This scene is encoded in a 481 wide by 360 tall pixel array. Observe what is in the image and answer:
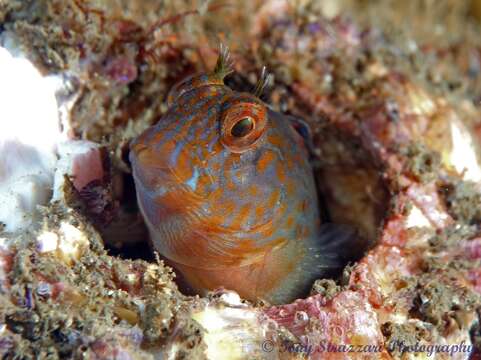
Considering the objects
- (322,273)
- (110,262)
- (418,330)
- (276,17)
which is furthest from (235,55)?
(418,330)

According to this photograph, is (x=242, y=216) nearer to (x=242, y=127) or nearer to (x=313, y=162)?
(x=242, y=127)

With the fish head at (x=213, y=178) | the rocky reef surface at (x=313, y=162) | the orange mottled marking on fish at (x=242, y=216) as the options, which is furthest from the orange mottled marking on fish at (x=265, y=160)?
the rocky reef surface at (x=313, y=162)

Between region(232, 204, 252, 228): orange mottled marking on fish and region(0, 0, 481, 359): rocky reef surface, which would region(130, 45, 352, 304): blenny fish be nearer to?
region(232, 204, 252, 228): orange mottled marking on fish

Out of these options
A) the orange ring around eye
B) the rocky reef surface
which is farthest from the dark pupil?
the rocky reef surface

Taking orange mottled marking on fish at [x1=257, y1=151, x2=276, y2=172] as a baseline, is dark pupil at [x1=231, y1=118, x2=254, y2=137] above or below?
above

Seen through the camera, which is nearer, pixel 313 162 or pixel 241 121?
pixel 241 121

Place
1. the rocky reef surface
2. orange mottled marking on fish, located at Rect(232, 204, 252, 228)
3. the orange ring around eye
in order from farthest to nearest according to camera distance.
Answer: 1. orange mottled marking on fish, located at Rect(232, 204, 252, 228)
2. the orange ring around eye
3. the rocky reef surface

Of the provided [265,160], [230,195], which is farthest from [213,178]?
[265,160]

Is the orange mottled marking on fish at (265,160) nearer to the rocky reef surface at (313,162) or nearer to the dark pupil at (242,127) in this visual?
the dark pupil at (242,127)

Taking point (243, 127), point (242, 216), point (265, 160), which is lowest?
point (242, 216)

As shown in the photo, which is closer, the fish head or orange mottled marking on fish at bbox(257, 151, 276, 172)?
the fish head

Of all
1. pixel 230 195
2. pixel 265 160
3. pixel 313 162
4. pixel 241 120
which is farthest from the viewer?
pixel 313 162
